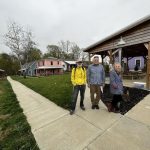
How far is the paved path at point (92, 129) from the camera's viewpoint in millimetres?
2627

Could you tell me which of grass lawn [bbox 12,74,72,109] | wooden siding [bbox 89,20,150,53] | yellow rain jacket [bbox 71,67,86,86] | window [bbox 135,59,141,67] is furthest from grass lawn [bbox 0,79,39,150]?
window [bbox 135,59,141,67]

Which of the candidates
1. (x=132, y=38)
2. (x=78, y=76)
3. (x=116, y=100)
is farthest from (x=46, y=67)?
(x=116, y=100)

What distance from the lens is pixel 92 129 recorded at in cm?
319

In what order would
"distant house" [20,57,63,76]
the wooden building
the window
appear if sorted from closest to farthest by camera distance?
the wooden building, the window, "distant house" [20,57,63,76]

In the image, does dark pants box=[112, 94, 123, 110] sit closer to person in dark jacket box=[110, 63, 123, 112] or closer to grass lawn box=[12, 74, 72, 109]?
person in dark jacket box=[110, 63, 123, 112]

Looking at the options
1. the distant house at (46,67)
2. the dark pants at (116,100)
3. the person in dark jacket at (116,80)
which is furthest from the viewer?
the distant house at (46,67)

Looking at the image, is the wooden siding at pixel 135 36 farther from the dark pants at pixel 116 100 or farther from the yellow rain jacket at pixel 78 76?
the yellow rain jacket at pixel 78 76

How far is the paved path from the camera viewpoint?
2.63m

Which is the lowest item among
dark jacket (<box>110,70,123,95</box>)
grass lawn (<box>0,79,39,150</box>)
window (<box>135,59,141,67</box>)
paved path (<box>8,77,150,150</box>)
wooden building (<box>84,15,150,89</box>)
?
grass lawn (<box>0,79,39,150</box>)

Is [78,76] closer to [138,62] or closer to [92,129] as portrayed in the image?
[92,129]

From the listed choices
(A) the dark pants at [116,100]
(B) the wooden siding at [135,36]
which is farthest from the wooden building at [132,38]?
(A) the dark pants at [116,100]

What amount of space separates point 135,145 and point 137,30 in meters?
7.20

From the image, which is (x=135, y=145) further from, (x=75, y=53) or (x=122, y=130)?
(x=75, y=53)

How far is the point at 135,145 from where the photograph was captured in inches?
99.1
